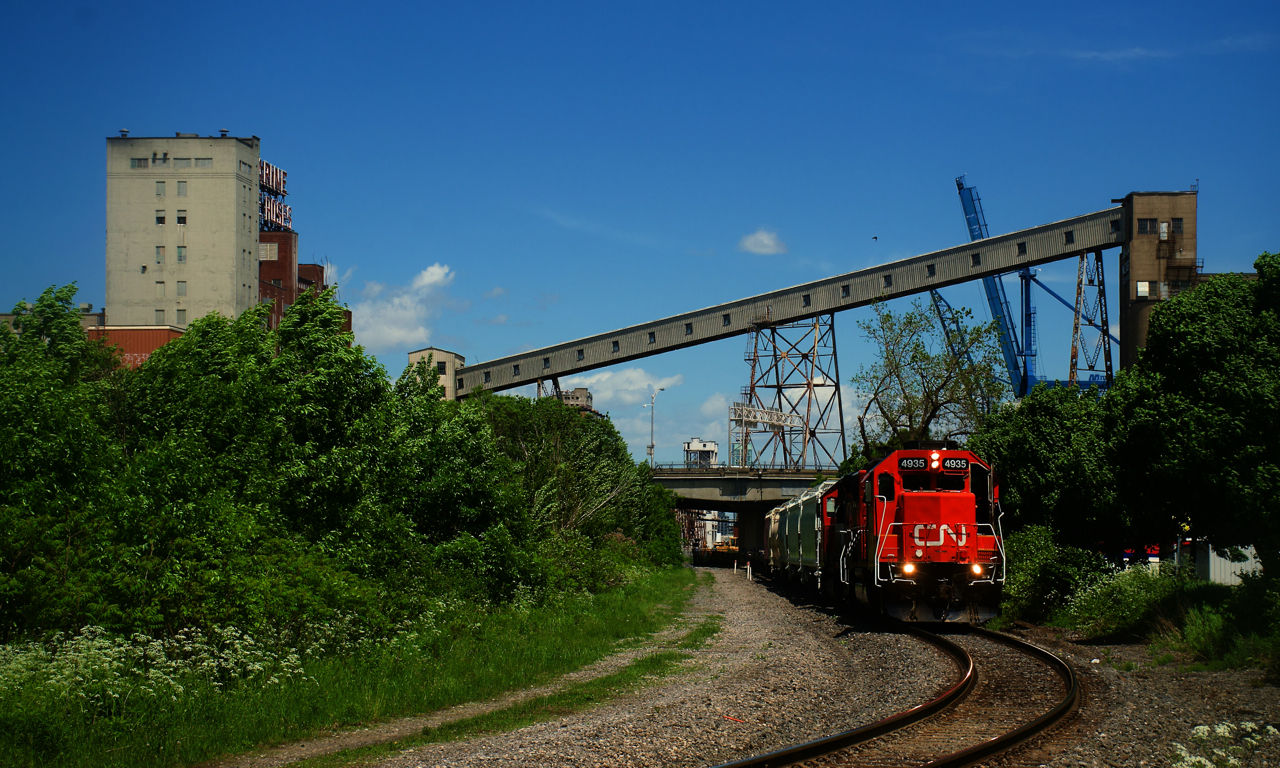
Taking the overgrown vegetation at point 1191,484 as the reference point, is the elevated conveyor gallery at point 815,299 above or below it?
above

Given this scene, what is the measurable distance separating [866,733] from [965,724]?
65.8 inches

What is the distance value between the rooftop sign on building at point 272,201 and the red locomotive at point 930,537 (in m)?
102

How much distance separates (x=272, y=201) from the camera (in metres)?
110

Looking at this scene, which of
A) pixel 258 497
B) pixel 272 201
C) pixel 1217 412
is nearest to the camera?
pixel 1217 412

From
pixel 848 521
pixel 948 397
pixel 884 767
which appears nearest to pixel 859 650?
pixel 848 521

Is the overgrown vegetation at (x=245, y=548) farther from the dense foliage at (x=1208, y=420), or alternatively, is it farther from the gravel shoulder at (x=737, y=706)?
the dense foliage at (x=1208, y=420)

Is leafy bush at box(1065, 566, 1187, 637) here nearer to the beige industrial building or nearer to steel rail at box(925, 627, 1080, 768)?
steel rail at box(925, 627, 1080, 768)

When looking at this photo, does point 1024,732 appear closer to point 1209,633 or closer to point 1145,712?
point 1145,712

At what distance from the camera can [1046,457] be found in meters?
27.4

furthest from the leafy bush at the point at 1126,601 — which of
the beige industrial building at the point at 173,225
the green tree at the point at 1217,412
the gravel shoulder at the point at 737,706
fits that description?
the beige industrial building at the point at 173,225

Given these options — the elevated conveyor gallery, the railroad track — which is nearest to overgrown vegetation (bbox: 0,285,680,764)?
the railroad track

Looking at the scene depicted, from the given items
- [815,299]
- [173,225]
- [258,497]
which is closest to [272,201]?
[173,225]

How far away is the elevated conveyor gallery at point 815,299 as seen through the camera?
52.0 metres

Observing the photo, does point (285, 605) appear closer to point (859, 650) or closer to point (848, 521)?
point (859, 650)
